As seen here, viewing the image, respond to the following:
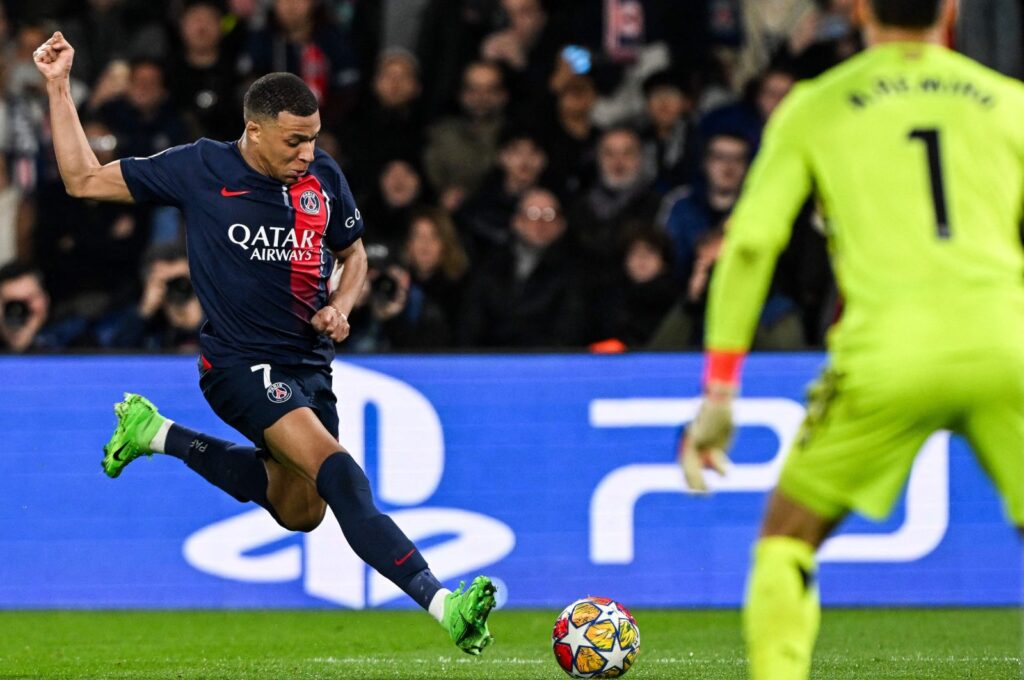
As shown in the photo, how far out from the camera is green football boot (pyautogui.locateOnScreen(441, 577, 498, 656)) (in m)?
5.88

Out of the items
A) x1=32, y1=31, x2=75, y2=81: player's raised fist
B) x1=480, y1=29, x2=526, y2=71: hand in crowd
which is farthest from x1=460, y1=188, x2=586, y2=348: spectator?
x1=32, y1=31, x2=75, y2=81: player's raised fist

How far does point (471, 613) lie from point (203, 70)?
7.32m

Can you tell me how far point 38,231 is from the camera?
11.7 m

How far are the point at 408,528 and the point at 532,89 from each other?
12.9 ft

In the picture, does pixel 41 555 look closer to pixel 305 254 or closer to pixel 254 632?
pixel 254 632

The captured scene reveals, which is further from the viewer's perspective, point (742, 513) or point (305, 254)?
point (742, 513)

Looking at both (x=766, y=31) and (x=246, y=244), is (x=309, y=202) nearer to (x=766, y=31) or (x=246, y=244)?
(x=246, y=244)

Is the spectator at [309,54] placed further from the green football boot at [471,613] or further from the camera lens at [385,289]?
the green football boot at [471,613]

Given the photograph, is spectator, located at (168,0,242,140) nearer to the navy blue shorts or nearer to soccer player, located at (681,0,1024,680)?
the navy blue shorts

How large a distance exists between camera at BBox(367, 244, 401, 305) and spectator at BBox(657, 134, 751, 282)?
1764 mm

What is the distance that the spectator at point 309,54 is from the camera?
12.3 m

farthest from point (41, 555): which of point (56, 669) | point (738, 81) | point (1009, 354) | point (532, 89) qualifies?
point (1009, 354)

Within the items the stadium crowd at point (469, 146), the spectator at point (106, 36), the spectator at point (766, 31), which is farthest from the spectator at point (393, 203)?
the spectator at point (766, 31)

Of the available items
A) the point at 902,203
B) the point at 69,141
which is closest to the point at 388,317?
the point at 69,141
